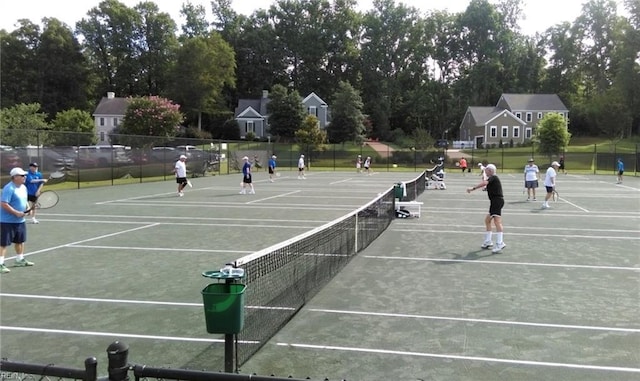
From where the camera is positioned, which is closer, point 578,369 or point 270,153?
point 578,369

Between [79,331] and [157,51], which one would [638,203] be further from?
[157,51]

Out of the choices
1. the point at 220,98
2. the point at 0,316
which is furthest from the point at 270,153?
the point at 0,316

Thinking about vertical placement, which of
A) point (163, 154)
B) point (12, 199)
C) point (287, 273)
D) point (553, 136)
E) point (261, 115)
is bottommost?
point (287, 273)

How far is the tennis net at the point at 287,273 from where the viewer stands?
6.13 metres

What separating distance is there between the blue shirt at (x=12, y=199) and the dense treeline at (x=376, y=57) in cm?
Answer: 8632

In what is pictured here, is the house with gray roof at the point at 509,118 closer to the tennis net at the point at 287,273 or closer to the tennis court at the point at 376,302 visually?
the tennis court at the point at 376,302

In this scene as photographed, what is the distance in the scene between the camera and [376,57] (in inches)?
4058

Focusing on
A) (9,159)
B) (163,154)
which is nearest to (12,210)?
(9,159)

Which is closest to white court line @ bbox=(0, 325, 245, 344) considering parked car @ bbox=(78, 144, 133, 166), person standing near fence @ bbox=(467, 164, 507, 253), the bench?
person standing near fence @ bbox=(467, 164, 507, 253)

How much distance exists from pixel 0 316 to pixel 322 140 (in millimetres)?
64479

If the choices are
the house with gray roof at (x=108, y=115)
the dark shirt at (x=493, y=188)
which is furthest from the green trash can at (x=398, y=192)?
the house with gray roof at (x=108, y=115)

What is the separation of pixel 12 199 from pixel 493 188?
961cm

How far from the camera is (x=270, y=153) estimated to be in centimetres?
5919

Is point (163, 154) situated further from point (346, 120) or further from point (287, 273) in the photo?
point (346, 120)
